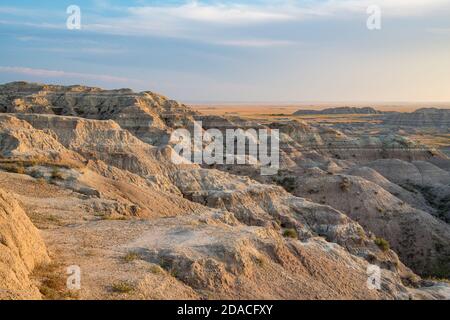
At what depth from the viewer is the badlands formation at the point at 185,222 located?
12625mm

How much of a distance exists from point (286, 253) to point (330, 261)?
1.88 m

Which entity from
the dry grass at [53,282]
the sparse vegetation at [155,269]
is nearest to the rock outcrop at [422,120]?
the sparse vegetation at [155,269]

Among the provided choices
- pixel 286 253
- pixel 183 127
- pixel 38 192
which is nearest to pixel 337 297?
pixel 286 253

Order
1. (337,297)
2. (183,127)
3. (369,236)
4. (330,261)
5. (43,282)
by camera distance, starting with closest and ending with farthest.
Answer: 1. (43,282)
2. (337,297)
3. (330,261)
4. (369,236)
5. (183,127)

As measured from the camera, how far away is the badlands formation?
41.4 feet

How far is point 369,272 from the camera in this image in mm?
17969

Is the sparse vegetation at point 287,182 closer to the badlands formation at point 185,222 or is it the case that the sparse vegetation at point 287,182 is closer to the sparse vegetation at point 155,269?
the badlands formation at point 185,222

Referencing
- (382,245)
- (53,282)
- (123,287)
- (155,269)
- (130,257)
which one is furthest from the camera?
(382,245)

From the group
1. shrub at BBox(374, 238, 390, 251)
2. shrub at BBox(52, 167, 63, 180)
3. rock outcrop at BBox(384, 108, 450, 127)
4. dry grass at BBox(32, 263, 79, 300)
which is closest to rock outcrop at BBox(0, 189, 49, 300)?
dry grass at BBox(32, 263, 79, 300)

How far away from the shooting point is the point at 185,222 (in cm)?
Result: 1839

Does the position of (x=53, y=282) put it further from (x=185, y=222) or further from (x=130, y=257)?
(x=185, y=222)

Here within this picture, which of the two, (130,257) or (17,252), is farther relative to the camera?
(130,257)

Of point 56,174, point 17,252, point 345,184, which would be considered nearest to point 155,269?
point 17,252
